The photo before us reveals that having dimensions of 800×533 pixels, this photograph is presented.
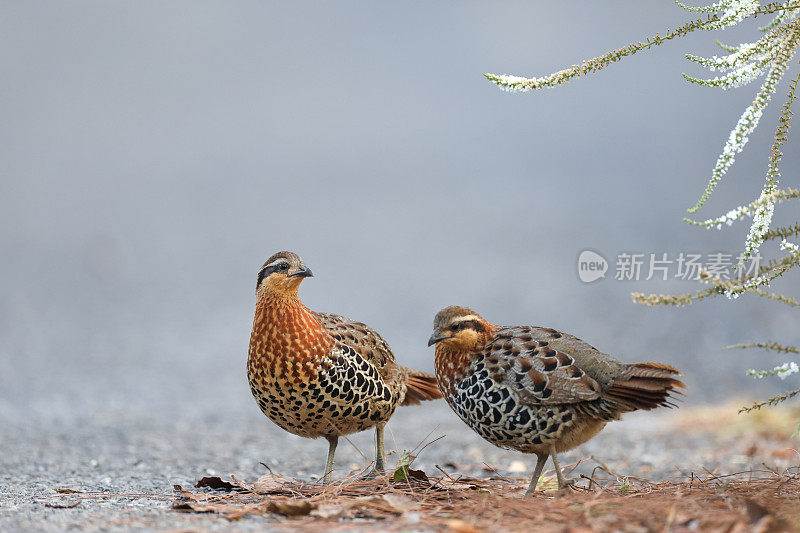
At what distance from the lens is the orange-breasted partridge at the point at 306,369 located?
491 cm

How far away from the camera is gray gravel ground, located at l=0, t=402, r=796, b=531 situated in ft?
13.0

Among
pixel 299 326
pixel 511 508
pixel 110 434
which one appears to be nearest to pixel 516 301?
pixel 110 434

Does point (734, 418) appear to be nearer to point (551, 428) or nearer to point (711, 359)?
point (711, 359)

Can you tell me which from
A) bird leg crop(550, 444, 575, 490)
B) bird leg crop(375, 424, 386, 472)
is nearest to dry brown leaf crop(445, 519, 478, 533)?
bird leg crop(550, 444, 575, 490)

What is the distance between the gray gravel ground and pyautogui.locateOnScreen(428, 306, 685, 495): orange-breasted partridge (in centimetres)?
139

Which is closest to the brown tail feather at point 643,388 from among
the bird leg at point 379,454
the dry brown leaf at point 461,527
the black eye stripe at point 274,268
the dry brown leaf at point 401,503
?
the dry brown leaf at point 401,503

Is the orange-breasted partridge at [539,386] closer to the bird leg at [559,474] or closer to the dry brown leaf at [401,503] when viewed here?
the bird leg at [559,474]

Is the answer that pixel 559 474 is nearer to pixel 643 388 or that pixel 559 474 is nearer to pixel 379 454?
pixel 643 388

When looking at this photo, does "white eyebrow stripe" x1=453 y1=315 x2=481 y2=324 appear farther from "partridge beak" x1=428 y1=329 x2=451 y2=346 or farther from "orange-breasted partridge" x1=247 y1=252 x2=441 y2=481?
"orange-breasted partridge" x1=247 y1=252 x2=441 y2=481

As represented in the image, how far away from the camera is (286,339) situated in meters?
4.92

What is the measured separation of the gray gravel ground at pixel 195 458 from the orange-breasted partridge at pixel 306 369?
2.32ft

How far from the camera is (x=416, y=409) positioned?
977 cm

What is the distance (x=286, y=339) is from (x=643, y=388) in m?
2.01

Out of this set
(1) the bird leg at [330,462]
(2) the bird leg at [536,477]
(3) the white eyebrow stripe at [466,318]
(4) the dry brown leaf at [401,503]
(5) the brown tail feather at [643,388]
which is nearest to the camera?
(4) the dry brown leaf at [401,503]
